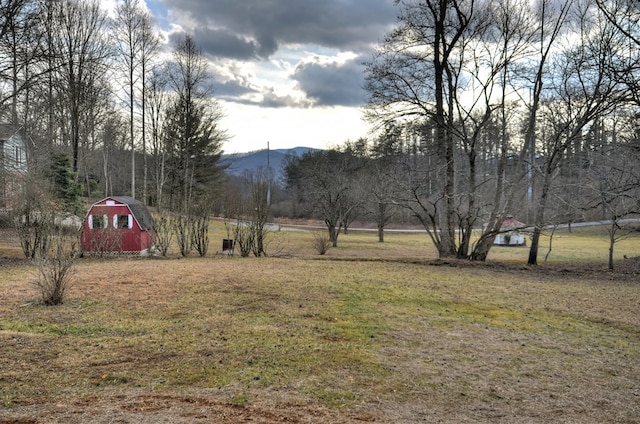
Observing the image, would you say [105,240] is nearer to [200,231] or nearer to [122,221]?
[122,221]

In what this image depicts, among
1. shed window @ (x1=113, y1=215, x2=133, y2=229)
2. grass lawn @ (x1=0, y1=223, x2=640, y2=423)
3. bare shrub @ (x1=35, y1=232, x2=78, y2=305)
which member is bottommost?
grass lawn @ (x1=0, y1=223, x2=640, y2=423)

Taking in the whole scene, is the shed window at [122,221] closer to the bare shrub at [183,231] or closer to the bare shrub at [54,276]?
the bare shrub at [183,231]

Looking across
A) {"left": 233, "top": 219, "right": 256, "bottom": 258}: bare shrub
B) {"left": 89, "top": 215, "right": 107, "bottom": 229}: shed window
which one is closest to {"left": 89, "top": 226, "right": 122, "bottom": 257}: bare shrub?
{"left": 89, "top": 215, "right": 107, "bottom": 229}: shed window

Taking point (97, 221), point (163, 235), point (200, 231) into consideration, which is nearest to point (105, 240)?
point (97, 221)

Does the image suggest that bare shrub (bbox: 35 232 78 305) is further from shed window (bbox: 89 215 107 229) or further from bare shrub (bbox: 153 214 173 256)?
shed window (bbox: 89 215 107 229)

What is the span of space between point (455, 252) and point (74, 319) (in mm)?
13574

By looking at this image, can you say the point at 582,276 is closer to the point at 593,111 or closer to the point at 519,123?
the point at 593,111

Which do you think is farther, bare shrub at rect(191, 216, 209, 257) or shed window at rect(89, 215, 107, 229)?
shed window at rect(89, 215, 107, 229)

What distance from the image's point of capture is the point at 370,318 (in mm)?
6492

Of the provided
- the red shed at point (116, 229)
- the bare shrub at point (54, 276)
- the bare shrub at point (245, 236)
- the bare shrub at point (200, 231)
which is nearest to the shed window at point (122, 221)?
the red shed at point (116, 229)

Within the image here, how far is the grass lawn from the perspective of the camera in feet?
11.1

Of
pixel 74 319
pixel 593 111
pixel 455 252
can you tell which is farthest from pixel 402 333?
pixel 593 111

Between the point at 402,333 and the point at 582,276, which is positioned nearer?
the point at 402,333

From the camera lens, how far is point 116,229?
16.0 meters
